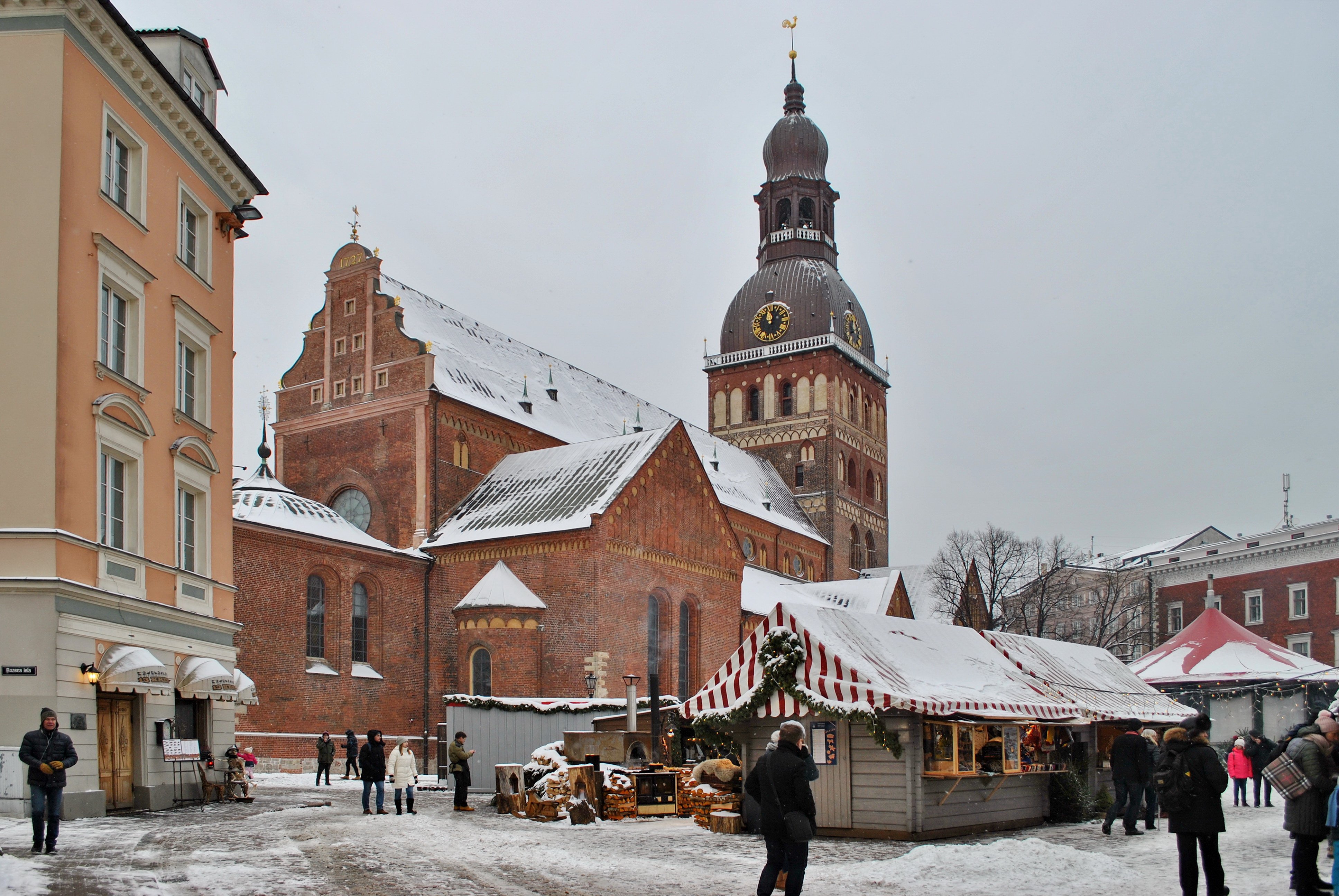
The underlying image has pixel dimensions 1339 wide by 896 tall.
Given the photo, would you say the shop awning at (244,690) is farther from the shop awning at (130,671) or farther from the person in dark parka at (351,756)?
the person in dark parka at (351,756)

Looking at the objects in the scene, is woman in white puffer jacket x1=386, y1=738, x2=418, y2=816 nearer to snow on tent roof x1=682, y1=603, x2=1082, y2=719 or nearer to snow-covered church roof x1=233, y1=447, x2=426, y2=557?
snow on tent roof x1=682, y1=603, x2=1082, y2=719

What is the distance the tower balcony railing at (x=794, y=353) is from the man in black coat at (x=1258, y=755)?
4667 cm

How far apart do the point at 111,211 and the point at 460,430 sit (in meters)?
23.7

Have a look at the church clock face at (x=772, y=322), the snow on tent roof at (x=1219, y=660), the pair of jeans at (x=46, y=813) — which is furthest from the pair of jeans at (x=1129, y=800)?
the church clock face at (x=772, y=322)

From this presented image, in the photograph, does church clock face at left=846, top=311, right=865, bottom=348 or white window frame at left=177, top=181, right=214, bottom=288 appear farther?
church clock face at left=846, top=311, right=865, bottom=348

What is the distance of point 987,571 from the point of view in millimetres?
63125

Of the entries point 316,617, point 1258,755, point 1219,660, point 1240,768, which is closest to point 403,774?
point 1240,768

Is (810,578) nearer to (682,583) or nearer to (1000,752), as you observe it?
(682,583)

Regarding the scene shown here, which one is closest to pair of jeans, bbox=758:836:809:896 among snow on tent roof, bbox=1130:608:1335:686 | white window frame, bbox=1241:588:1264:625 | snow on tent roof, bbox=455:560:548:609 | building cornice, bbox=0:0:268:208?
building cornice, bbox=0:0:268:208

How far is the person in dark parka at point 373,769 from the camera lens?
1980 cm

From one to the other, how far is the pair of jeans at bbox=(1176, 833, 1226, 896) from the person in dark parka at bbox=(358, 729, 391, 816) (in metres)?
12.3

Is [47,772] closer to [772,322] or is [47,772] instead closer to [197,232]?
[197,232]

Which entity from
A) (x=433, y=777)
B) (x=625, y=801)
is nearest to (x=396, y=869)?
(x=625, y=801)

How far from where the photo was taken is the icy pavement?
A: 1207 centimetres
